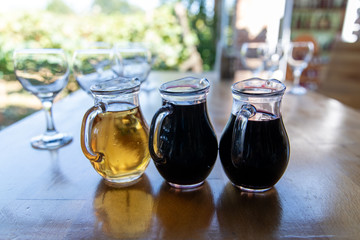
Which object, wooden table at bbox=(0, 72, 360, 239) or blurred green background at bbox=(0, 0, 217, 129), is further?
blurred green background at bbox=(0, 0, 217, 129)

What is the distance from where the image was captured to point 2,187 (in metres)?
0.44

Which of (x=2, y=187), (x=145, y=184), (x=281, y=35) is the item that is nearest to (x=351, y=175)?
(x=145, y=184)

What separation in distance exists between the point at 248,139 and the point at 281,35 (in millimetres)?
2635

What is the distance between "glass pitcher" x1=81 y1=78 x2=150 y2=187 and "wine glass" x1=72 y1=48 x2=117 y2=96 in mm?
361

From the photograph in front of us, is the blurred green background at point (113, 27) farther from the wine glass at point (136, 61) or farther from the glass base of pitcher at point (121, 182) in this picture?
the glass base of pitcher at point (121, 182)

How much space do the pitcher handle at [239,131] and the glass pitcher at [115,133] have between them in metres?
0.14

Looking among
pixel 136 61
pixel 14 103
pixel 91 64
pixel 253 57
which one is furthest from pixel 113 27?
pixel 91 64

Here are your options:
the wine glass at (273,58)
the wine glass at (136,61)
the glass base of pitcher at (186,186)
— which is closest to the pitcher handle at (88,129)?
the glass base of pitcher at (186,186)

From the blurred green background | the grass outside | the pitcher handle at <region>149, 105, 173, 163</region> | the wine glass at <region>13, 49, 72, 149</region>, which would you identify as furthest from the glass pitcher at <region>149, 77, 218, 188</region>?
the blurred green background

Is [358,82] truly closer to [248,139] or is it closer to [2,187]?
[248,139]

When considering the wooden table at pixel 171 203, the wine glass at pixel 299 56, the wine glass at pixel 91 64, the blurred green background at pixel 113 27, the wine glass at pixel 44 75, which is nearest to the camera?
the wooden table at pixel 171 203

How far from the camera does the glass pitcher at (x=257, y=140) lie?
1.22ft

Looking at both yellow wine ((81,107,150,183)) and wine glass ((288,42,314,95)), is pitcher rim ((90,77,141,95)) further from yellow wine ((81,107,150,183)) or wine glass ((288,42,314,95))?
wine glass ((288,42,314,95))

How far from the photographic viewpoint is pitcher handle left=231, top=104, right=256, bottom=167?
1.18 ft
